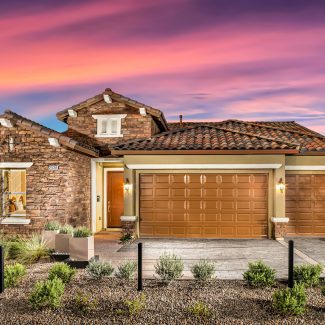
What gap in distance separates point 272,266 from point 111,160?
27.7 feet

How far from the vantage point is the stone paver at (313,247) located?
1177cm

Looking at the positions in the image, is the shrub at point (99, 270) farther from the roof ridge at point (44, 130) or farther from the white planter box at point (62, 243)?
the roof ridge at point (44, 130)

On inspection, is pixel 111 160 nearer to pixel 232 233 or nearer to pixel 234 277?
pixel 232 233

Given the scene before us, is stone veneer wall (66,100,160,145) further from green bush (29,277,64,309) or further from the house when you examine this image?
green bush (29,277,64,309)

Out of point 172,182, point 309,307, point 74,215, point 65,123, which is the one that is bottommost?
point 309,307

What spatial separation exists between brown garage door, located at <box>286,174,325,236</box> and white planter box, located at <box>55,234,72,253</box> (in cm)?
900

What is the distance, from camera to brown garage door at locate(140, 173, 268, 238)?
1537cm

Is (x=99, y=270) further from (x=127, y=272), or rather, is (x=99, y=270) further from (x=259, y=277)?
(x=259, y=277)

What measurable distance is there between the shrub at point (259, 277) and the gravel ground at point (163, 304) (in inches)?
7.1

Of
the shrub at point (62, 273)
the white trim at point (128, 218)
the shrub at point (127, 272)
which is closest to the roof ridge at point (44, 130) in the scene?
the white trim at point (128, 218)

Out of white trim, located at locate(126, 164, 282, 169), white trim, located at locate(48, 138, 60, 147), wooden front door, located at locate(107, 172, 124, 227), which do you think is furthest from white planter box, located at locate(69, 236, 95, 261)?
wooden front door, located at locate(107, 172, 124, 227)

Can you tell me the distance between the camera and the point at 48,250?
11.2 metres

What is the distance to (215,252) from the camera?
1253cm

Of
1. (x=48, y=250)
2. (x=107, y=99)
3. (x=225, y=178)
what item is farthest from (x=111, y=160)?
(x=48, y=250)
